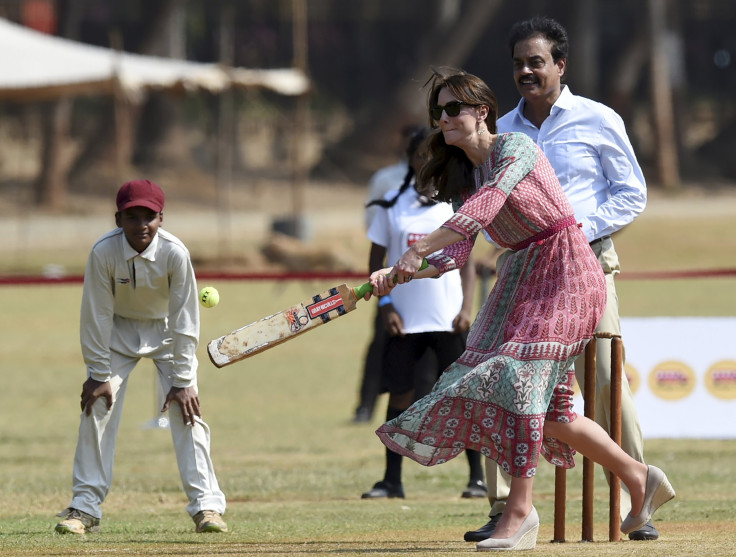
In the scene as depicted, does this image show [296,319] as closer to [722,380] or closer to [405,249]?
[405,249]

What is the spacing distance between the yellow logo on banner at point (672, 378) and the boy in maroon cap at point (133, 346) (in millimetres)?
4483

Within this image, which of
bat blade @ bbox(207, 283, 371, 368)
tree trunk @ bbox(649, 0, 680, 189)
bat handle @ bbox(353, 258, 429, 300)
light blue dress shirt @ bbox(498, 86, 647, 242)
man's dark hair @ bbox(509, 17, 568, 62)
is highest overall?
tree trunk @ bbox(649, 0, 680, 189)

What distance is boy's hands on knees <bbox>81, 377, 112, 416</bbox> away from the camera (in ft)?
22.7

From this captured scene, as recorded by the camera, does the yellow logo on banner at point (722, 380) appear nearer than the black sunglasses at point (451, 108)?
No

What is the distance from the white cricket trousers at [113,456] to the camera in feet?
23.0

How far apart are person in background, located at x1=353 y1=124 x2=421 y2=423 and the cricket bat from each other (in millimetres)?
3405

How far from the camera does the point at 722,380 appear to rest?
10656 millimetres

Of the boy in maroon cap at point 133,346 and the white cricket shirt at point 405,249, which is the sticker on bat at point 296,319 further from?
the white cricket shirt at point 405,249

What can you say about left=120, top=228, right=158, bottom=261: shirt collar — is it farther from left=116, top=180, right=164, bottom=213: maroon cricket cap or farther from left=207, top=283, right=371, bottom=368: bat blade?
left=207, top=283, right=371, bottom=368: bat blade

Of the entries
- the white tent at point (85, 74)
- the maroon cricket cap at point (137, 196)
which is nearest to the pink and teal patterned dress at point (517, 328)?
the maroon cricket cap at point (137, 196)

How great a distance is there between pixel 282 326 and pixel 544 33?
185cm

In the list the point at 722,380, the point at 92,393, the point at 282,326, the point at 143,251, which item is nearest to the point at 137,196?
the point at 143,251

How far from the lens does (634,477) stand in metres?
6.18

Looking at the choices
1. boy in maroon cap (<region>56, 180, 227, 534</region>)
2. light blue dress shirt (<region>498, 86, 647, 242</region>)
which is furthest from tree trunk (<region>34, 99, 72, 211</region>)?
light blue dress shirt (<region>498, 86, 647, 242</region>)
